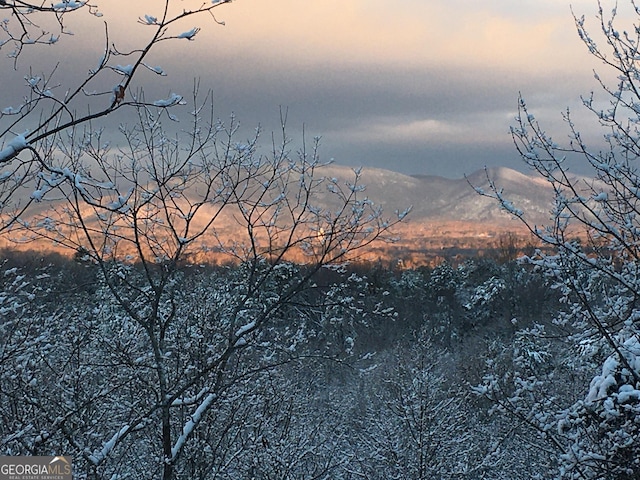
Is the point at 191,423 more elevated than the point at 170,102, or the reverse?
the point at 170,102

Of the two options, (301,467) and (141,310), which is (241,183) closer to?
(141,310)

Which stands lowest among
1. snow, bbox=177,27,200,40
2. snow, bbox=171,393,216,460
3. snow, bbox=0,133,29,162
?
snow, bbox=171,393,216,460

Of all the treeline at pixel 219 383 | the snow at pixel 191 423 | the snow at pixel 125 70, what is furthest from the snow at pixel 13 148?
the snow at pixel 191 423

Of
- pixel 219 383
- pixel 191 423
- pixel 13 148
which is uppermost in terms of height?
pixel 13 148

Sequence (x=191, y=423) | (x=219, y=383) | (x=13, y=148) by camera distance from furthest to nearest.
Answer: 1. (x=219, y=383)
2. (x=191, y=423)
3. (x=13, y=148)

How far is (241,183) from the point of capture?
692 centimetres

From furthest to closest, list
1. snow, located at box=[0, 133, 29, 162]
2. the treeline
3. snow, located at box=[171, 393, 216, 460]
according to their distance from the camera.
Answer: the treeline
snow, located at box=[171, 393, 216, 460]
snow, located at box=[0, 133, 29, 162]

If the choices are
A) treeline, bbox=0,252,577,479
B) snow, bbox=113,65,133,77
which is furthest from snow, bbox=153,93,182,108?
treeline, bbox=0,252,577,479

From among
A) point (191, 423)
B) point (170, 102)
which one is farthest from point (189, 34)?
point (191, 423)

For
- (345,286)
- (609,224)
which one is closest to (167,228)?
(345,286)

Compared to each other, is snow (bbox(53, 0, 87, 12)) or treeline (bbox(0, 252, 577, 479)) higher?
snow (bbox(53, 0, 87, 12))

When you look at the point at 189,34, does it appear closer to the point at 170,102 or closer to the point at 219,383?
the point at 170,102

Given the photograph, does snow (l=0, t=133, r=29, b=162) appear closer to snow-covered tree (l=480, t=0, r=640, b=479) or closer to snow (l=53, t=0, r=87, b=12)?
snow (l=53, t=0, r=87, b=12)

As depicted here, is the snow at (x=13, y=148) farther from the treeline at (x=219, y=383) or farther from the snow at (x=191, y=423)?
the snow at (x=191, y=423)
